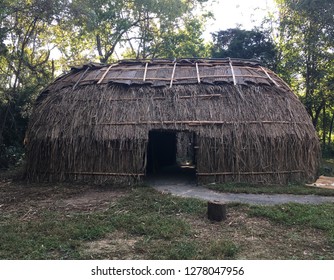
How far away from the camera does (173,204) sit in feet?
27.5

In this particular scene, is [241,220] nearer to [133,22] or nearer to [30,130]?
[30,130]

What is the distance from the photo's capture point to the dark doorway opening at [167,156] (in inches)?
540

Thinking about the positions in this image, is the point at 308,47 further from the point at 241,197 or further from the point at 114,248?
the point at 114,248

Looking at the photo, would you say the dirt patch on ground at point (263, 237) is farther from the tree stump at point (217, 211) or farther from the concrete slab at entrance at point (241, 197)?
the concrete slab at entrance at point (241, 197)

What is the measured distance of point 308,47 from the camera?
Answer: 65.8 ft

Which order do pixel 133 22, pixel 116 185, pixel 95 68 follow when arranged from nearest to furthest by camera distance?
pixel 116 185 < pixel 95 68 < pixel 133 22

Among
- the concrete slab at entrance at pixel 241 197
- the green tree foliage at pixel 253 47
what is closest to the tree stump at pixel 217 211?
the concrete slab at entrance at pixel 241 197

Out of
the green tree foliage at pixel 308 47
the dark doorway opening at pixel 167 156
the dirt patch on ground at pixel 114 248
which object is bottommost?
the dirt patch on ground at pixel 114 248

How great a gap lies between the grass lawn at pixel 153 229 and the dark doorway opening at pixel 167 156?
13.7 feet

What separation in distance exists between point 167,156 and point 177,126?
266 inches

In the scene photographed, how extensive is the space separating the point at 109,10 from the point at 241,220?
61.3 feet
